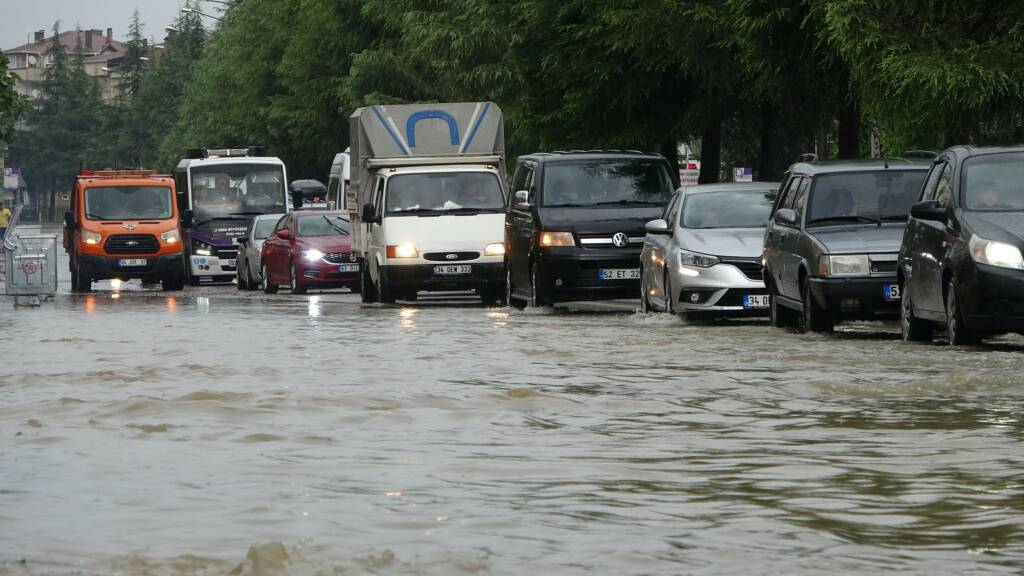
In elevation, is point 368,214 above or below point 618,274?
above

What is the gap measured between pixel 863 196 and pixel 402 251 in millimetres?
10730

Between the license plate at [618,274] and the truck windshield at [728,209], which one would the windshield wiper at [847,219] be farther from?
the license plate at [618,274]

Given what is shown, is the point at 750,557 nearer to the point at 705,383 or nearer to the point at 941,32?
the point at 705,383

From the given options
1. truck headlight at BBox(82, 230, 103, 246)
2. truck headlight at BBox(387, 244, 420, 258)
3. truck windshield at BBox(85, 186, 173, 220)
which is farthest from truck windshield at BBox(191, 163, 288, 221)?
truck headlight at BBox(387, 244, 420, 258)

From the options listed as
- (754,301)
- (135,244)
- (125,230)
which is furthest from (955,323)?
(125,230)

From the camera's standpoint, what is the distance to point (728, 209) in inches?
902

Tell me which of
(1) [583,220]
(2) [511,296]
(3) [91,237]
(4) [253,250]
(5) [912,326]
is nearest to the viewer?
(5) [912,326]

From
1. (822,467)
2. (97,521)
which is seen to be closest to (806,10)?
(822,467)

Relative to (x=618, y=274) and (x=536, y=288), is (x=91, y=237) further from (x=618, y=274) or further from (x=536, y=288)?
(x=618, y=274)

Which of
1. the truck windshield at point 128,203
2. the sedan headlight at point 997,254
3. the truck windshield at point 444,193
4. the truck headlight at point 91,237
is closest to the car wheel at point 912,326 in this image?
the sedan headlight at point 997,254

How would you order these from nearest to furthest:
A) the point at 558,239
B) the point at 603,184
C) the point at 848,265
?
1. the point at 848,265
2. the point at 558,239
3. the point at 603,184

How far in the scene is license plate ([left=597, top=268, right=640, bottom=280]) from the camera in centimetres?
2545

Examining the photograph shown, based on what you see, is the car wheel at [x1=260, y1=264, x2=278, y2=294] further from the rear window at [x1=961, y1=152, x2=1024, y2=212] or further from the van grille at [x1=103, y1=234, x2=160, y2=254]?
the rear window at [x1=961, y1=152, x2=1024, y2=212]

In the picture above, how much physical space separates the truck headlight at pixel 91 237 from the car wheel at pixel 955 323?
25.8 metres
